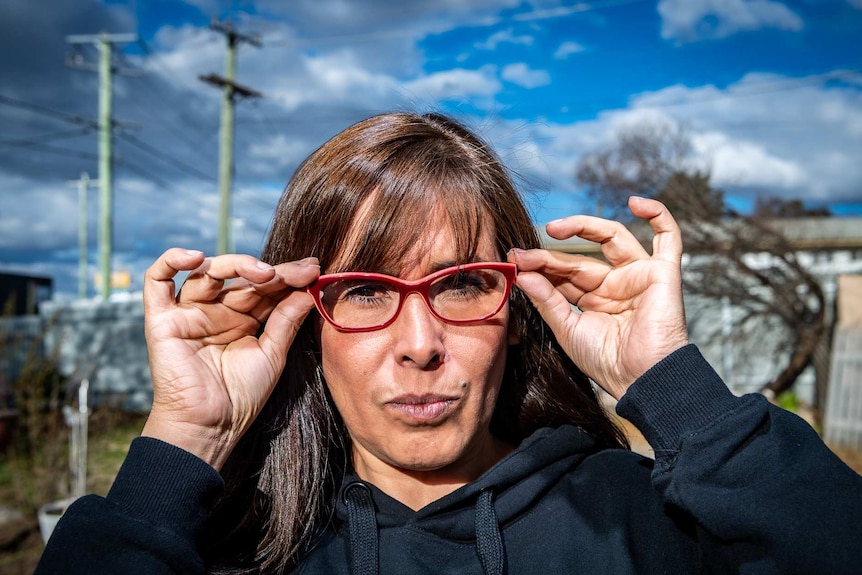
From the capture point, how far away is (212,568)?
5.93ft

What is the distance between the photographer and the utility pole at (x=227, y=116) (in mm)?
15727

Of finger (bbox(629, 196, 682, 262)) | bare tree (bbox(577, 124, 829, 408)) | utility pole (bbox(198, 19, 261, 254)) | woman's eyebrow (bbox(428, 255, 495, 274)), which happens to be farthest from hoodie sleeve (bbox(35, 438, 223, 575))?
utility pole (bbox(198, 19, 261, 254))

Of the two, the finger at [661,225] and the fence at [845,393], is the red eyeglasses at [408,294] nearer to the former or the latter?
the finger at [661,225]

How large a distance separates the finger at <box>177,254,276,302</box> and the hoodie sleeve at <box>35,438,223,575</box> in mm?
377

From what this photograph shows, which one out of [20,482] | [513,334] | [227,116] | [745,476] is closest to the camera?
[745,476]

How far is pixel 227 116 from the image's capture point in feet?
53.8

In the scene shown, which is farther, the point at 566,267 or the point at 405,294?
the point at 566,267

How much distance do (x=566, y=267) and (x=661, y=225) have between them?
283 mm

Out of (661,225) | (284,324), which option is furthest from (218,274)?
(661,225)

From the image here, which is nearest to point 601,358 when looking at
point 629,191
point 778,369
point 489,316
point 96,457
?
point 489,316

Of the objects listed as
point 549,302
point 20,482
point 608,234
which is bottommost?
point 20,482

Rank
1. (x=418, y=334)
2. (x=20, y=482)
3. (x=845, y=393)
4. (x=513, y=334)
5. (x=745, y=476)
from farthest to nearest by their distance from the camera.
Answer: (x=845, y=393), (x=20, y=482), (x=513, y=334), (x=418, y=334), (x=745, y=476)

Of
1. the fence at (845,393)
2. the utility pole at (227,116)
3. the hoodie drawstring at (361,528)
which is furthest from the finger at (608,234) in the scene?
the utility pole at (227,116)

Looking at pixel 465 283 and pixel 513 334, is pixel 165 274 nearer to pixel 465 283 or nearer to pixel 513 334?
pixel 465 283
